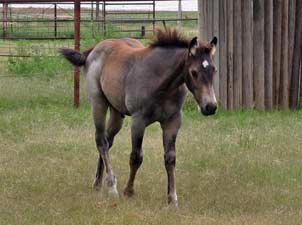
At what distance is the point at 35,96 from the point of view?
1512cm

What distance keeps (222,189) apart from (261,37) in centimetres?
567

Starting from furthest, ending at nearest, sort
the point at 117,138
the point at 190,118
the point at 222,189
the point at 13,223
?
the point at 190,118
the point at 117,138
the point at 222,189
the point at 13,223

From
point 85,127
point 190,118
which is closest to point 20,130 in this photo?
point 85,127

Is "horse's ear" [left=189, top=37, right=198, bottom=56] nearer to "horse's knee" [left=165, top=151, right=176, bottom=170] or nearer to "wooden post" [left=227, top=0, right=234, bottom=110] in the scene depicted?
"horse's knee" [left=165, top=151, right=176, bottom=170]

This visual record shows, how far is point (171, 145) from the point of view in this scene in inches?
312

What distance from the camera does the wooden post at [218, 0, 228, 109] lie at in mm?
13547

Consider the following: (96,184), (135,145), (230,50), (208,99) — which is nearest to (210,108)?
(208,99)

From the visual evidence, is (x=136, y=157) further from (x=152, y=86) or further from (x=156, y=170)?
(x=156, y=170)

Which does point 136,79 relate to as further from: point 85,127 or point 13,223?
point 85,127

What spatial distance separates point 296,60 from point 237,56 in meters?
1.13

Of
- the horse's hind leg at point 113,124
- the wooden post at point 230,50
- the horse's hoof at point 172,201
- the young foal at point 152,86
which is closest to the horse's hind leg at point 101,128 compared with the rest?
the young foal at point 152,86

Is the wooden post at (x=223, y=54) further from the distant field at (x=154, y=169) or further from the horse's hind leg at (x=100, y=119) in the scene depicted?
the horse's hind leg at (x=100, y=119)

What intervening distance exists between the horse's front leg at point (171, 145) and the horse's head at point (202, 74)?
0.66 meters

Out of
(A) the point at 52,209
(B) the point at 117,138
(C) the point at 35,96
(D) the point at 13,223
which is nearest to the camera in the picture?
(D) the point at 13,223
